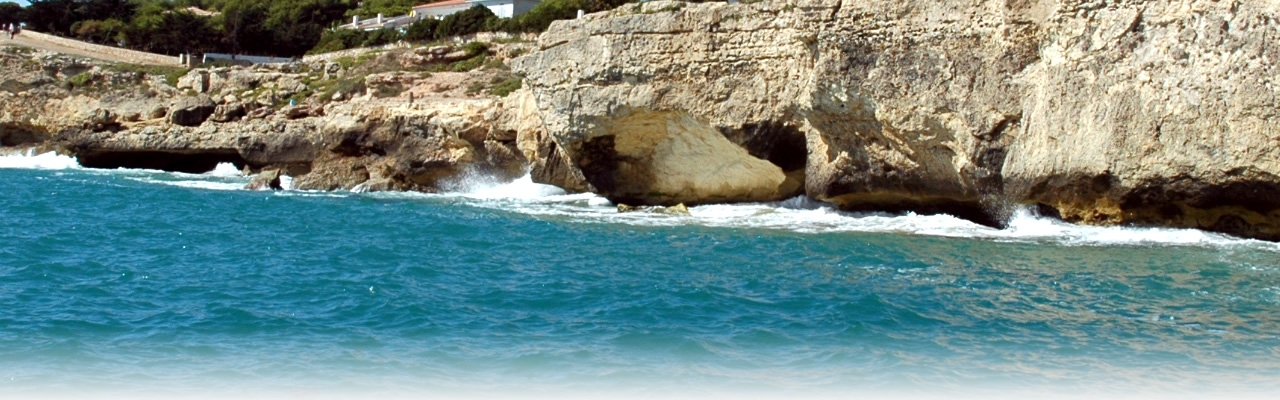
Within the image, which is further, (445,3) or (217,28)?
(445,3)

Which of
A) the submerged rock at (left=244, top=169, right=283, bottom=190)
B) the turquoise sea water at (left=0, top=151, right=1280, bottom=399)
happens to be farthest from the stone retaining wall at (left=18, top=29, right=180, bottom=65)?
→ the turquoise sea water at (left=0, top=151, right=1280, bottom=399)

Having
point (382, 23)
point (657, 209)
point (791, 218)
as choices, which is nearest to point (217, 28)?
point (382, 23)

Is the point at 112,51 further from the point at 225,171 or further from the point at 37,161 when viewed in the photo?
the point at 225,171

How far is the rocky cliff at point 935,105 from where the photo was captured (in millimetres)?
16109

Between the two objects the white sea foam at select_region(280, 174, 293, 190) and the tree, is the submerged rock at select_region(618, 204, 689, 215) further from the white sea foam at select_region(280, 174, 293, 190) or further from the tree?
the tree

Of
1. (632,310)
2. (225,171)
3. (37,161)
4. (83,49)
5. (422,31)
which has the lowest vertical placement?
(632,310)

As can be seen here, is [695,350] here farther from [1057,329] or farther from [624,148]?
[624,148]

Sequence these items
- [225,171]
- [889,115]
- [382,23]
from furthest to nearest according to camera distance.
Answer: [382,23] → [225,171] → [889,115]

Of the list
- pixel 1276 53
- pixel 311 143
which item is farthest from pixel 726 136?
pixel 311 143

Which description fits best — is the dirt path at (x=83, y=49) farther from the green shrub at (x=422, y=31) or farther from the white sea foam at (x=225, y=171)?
the white sea foam at (x=225, y=171)

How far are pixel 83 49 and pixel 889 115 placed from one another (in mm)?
46888

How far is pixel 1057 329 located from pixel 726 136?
12289mm

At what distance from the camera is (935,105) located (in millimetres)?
18844

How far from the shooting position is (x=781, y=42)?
21078 millimetres
